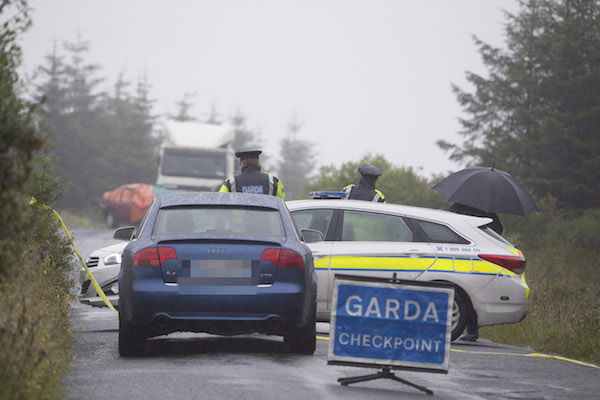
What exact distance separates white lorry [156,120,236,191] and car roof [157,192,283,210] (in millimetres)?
24203

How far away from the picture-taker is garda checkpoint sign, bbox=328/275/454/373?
7812 mm

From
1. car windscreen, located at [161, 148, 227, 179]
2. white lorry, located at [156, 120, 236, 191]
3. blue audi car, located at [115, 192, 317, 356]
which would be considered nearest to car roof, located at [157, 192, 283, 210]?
blue audi car, located at [115, 192, 317, 356]

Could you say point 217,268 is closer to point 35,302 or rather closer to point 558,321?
point 35,302

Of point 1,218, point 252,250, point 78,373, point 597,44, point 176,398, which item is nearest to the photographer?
point 1,218

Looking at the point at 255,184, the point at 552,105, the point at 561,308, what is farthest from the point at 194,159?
the point at 561,308

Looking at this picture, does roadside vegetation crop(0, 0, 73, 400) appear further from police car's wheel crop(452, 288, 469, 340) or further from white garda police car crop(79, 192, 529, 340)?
police car's wheel crop(452, 288, 469, 340)

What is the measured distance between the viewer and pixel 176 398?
6859 mm

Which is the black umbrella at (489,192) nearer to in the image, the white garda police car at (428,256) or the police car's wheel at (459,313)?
the white garda police car at (428,256)

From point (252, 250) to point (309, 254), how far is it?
0.63 m

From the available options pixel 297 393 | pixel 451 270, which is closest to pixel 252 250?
pixel 297 393

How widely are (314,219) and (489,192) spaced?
3.27m

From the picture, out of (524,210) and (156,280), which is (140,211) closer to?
(524,210)

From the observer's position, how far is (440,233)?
36.9ft

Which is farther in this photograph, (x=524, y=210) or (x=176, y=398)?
(x=524, y=210)
